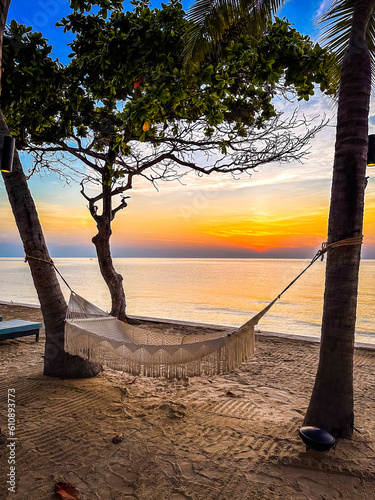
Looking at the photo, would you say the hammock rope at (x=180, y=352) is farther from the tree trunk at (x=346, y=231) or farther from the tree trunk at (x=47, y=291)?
the tree trunk at (x=47, y=291)

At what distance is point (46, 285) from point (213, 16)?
8.14 ft

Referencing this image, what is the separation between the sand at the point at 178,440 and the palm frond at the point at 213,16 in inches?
106

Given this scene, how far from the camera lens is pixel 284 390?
107 inches

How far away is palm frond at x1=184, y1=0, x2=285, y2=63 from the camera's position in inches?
96.9

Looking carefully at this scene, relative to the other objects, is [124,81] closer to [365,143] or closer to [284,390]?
[365,143]

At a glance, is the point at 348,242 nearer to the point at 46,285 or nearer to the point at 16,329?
the point at 46,285

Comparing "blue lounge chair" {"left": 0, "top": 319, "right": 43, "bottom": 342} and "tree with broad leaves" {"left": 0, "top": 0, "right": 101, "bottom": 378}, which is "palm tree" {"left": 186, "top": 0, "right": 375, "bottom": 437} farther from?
"blue lounge chair" {"left": 0, "top": 319, "right": 43, "bottom": 342}

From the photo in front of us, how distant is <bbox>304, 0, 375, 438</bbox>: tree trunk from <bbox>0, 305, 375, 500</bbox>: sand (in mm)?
235

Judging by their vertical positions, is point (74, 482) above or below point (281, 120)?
below

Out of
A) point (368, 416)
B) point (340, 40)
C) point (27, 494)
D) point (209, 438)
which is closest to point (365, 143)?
point (340, 40)

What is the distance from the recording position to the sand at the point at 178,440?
4.93 ft

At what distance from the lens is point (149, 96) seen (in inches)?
99.3

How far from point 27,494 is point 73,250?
1725 cm

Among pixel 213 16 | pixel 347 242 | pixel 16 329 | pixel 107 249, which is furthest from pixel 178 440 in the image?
pixel 107 249
